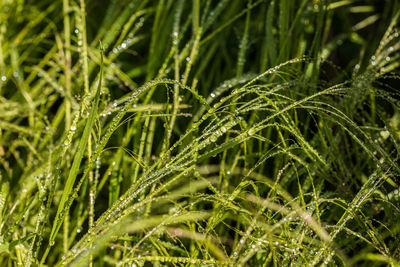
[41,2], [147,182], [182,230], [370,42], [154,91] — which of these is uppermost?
[41,2]

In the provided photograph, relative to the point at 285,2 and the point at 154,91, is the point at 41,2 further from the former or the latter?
the point at 285,2

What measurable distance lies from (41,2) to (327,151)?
105 cm

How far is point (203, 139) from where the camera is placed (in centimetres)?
82

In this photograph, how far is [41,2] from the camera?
1262 millimetres

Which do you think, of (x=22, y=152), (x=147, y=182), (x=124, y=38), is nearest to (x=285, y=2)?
(x=124, y=38)

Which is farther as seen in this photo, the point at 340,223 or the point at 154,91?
the point at 154,91

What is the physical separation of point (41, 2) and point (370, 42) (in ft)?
3.55

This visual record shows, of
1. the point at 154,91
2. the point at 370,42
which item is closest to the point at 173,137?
the point at 154,91

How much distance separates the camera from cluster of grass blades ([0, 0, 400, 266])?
26.3 inches

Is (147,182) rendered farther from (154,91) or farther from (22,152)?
(22,152)

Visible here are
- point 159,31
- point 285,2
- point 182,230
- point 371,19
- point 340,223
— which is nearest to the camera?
point 340,223

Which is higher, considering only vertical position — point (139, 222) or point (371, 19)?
point (371, 19)

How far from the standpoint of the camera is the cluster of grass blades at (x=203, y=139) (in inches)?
26.3

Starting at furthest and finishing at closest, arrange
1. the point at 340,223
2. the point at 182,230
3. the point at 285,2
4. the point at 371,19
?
the point at 371,19 → the point at 285,2 → the point at 182,230 → the point at 340,223
